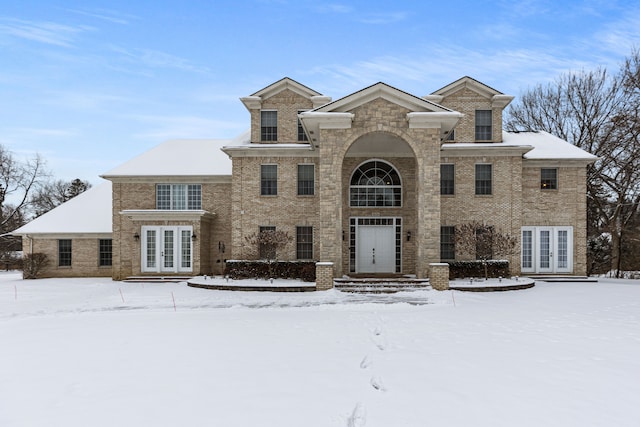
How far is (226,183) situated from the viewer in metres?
23.6

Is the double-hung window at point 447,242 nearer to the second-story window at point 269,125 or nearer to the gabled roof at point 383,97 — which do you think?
the gabled roof at point 383,97

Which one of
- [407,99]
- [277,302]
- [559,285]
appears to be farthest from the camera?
[559,285]

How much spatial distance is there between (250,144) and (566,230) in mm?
17118

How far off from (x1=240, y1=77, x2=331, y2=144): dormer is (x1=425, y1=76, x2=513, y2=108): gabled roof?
5.86 metres

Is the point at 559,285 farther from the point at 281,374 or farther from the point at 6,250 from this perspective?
the point at 6,250

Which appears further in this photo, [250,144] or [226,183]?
[226,183]

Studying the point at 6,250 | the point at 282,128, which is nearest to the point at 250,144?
the point at 282,128

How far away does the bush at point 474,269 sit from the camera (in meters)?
18.5

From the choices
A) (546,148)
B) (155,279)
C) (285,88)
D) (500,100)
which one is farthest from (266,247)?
(546,148)

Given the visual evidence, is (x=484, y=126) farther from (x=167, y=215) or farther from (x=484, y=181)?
(x=167, y=215)

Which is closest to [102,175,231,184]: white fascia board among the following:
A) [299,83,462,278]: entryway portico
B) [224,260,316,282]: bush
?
[224,260,316,282]: bush

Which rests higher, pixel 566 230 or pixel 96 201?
pixel 96 201

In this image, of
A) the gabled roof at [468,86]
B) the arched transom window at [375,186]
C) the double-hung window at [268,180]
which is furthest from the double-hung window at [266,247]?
the gabled roof at [468,86]

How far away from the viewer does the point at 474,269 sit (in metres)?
18.6
